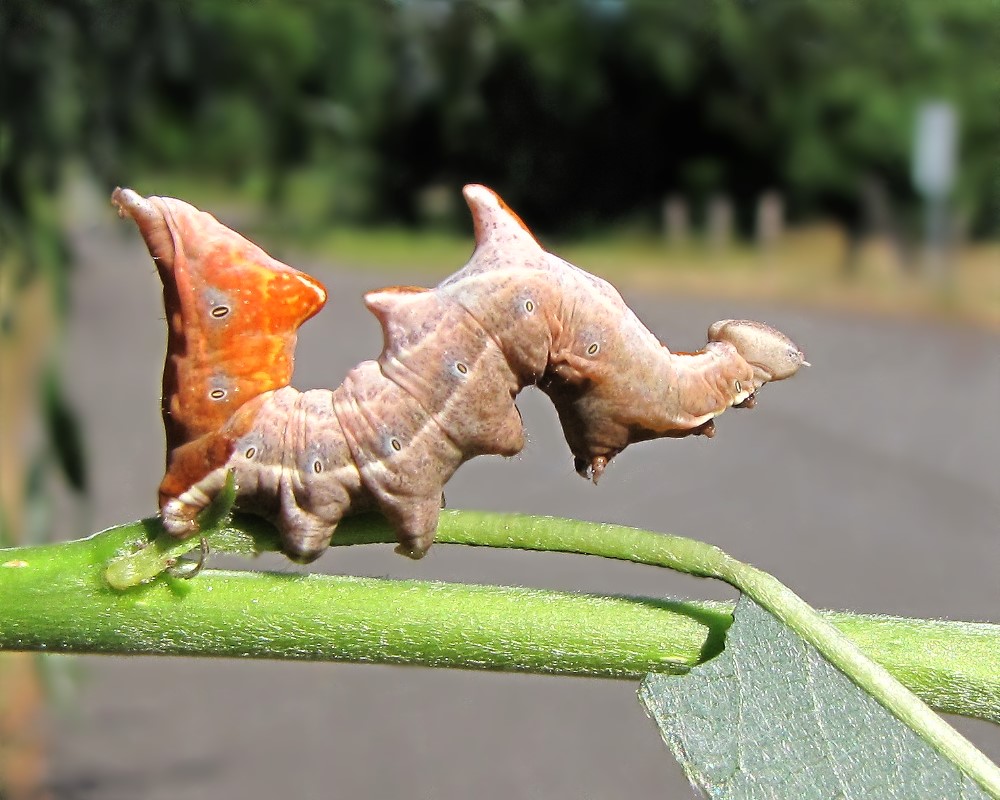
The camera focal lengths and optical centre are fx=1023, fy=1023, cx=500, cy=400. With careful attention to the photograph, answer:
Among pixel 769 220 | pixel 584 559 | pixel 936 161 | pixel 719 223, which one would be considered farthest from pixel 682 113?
pixel 584 559

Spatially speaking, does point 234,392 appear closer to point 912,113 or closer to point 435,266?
point 435,266

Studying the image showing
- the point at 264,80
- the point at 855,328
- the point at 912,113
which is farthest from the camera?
the point at 912,113

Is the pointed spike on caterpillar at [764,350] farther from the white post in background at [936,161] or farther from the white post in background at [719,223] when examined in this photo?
the white post in background at [719,223]

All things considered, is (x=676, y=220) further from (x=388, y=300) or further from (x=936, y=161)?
(x=388, y=300)

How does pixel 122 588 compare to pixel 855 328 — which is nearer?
pixel 122 588

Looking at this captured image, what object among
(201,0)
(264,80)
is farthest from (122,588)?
(264,80)

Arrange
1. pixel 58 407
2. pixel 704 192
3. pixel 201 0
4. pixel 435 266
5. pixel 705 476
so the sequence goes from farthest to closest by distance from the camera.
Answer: pixel 704 192 < pixel 435 266 < pixel 705 476 < pixel 201 0 < pixel 58 407

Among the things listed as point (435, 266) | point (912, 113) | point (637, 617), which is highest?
point (637, 617)
